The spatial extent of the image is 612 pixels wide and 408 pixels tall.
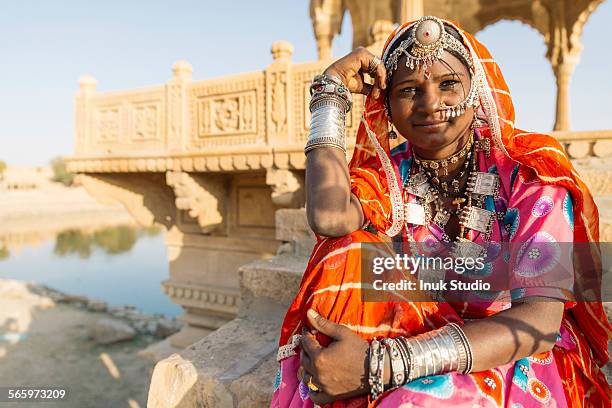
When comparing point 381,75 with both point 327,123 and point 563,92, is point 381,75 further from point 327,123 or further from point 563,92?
point 563,92

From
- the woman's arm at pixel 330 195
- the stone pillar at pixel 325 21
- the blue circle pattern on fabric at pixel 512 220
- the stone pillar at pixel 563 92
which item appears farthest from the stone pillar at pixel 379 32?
the stone pillar at pixel 563 92

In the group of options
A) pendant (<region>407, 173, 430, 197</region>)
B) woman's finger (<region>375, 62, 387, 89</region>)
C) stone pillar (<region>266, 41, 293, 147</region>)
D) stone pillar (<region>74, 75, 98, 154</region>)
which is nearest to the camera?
woman's finger (<region>375, 62, 387, 89</region>)

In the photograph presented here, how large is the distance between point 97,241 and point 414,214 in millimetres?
27374

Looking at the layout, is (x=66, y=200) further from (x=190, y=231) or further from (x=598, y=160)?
(x=598, y=160)

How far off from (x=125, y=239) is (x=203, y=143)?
24.0 meters

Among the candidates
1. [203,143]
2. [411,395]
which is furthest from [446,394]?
[203,143]

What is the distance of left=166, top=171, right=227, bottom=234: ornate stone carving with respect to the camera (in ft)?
16.3

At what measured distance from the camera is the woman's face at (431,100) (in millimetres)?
1047

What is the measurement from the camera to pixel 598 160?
3170mm

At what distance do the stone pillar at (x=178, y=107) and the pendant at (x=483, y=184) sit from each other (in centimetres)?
434

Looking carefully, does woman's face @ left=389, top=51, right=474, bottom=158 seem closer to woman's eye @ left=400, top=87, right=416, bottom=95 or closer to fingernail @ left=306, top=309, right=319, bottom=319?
woman's eye @ left=400, top=87, right=416, bottom=95

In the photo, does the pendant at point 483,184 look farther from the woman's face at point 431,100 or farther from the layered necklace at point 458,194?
the woman's face at point 431,100

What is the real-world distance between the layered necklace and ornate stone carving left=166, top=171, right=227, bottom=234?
4.16 metres

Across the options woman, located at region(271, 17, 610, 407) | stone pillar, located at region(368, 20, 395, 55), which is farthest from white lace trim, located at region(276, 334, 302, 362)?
stone pillar, located at region(368, 20, 395, 55)
